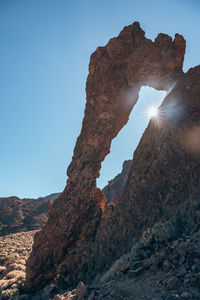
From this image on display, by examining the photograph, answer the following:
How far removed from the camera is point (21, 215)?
43.9 m

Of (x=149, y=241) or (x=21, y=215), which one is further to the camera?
(x=21, y=215)

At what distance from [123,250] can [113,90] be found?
37.3 feet

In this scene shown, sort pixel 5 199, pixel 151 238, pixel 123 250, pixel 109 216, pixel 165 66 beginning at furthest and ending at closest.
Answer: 1. pixel 5 199
2. pixel 165 66
3. pixel 109 216
4. pixel 123 250
5. pixel 151 238

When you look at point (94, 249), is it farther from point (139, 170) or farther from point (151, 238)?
point (139, 170)

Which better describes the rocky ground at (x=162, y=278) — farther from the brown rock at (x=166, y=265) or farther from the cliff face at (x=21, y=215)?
the cliff face at (x=21, y=215)

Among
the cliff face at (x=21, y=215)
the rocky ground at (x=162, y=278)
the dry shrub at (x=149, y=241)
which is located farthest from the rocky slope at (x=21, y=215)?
the rocky ground at (x=162, y=278)

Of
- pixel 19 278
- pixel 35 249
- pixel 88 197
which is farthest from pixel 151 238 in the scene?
pixel 19 278

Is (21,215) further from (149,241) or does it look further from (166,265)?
(166,265)

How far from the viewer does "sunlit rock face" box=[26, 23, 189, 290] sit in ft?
33.3

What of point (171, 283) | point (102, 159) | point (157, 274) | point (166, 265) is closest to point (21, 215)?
point (102, 159)

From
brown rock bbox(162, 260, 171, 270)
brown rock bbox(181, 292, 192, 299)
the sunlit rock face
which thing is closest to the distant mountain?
the sunlit rock face

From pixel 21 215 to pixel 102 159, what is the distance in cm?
3937

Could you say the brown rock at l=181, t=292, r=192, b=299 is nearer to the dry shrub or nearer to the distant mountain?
the dry shrub

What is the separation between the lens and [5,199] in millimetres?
51938
